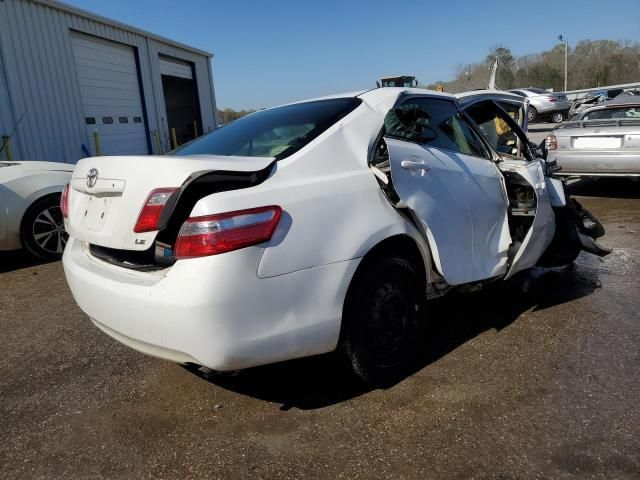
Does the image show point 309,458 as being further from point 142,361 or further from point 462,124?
point 462,124

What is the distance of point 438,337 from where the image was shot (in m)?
3.26

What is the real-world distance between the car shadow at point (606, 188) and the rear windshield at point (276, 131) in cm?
667

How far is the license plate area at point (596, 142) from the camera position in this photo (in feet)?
22.3

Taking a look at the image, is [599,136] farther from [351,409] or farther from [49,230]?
[49,230]

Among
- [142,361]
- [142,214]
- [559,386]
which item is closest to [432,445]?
[559,386]

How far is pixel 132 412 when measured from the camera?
8.36 feet

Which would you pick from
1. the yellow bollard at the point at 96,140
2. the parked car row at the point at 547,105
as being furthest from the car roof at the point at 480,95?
the parked car row at the point at 547,105

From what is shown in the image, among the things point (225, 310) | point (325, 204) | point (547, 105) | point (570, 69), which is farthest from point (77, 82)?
point (570, 69)

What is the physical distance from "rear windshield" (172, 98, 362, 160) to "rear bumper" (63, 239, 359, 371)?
2.09 feet

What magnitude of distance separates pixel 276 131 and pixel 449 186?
1028mm

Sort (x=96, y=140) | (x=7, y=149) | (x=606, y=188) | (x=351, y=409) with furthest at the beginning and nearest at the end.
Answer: (x=96, y=140), (x=7, y=149), (x=606, y=188), (x=351, y=409)

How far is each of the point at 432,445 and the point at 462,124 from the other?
2.13m

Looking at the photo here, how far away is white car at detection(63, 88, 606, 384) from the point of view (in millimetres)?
2041

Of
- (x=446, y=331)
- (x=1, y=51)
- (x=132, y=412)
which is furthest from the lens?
(x=1, y=51)
